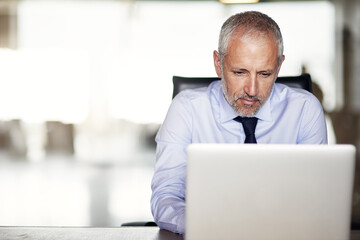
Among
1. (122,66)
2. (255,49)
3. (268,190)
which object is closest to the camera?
(268,190)

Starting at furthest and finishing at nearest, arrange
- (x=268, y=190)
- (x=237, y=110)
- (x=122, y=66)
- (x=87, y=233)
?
1. (x=122, y=66)
2. (x=237, y=110)
3. (x=87, y=233)
4. (x=268, y=190)

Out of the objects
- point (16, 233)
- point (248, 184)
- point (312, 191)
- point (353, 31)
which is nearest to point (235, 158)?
point (248, 184)

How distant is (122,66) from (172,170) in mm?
5441

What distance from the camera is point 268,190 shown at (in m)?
0.98

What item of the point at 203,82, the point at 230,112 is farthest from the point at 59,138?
the point at 230,112

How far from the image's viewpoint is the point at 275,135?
1957mm

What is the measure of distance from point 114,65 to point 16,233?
5759mm

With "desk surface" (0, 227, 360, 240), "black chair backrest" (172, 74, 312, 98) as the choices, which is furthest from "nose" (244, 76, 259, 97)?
"desk surface" (0, 227, 360, 240)

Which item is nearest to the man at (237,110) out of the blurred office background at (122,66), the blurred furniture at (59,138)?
the blurred office background at (122,66)

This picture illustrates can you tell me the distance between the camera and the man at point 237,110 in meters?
1.71

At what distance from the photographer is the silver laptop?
3.20 feet

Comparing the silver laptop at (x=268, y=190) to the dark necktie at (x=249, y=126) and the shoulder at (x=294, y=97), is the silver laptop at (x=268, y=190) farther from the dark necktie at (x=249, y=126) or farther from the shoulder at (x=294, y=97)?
the shoulder at (x=294, y=97)

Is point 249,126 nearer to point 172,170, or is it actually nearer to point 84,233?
point 172,170

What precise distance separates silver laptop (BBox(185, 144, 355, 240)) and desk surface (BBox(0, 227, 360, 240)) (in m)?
0.37
